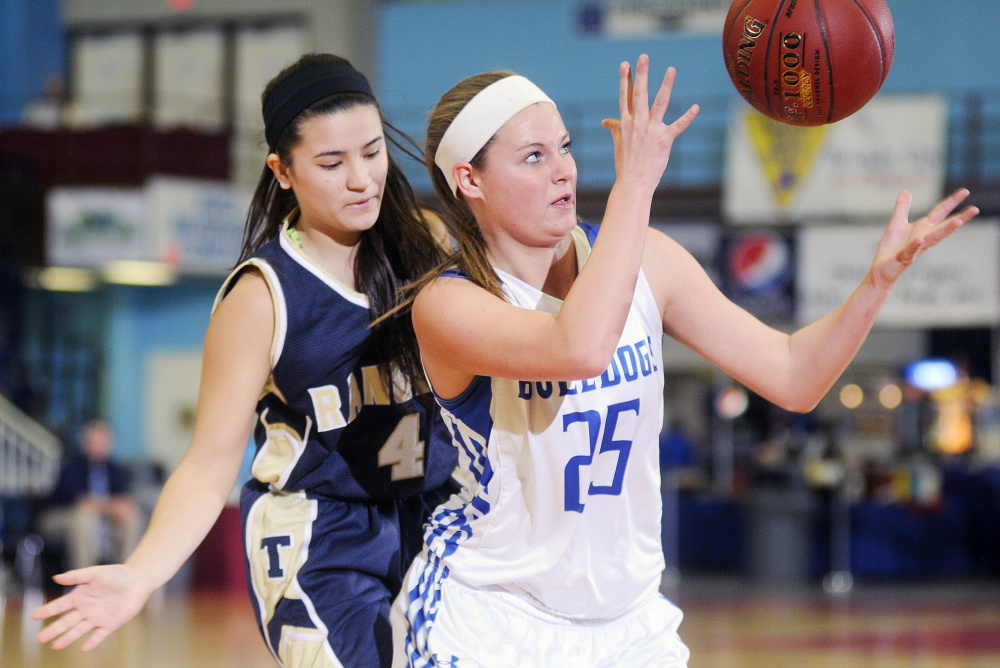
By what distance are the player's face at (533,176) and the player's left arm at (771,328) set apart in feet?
0.78

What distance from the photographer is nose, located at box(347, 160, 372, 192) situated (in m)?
2.39

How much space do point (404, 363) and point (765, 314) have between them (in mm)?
8263

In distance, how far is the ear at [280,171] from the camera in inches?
A: 99.9

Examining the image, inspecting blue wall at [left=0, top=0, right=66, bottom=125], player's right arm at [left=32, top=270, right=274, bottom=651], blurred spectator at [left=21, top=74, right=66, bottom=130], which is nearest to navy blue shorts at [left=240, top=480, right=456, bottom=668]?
player's right arm at [left=32, top=270, right=274, bottom=651]

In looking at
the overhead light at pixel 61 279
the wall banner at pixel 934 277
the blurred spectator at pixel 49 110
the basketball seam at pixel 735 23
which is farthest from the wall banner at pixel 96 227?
the basketball seam at pixel 735 23

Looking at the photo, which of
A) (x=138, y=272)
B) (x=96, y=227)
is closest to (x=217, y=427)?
(x=96, y=227)

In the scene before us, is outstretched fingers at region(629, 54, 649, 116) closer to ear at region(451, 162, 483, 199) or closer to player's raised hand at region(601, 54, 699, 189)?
player's raised hand at region(601, 54, 699, 189)

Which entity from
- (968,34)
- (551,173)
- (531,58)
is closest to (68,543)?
(531,58)

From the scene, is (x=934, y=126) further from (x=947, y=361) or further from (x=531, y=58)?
(x=531, y=58)

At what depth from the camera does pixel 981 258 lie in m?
9.76

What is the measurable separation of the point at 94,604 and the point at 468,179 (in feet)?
3.65

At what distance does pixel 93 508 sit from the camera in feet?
31.0

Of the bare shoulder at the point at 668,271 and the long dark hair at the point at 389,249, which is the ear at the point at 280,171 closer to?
the long dark hair at the point at 389,249

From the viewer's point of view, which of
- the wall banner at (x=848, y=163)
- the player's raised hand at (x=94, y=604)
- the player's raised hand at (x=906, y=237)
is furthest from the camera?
Answer: the wall banner at (x=848, y=163)
